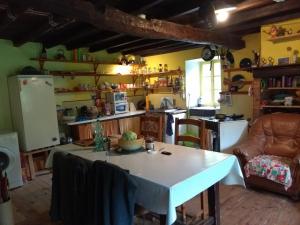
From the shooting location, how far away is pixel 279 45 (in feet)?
12.2

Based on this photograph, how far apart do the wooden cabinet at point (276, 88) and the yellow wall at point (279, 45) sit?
30 cm

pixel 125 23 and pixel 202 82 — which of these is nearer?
pixel 125 23

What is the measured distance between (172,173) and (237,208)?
144cm

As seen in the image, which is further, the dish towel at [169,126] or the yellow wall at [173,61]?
the yellow wall at [173,61]

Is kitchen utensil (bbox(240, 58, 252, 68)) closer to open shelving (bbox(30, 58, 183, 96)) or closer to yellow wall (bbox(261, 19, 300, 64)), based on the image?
yellow wall (bbox(261, 19, 300, 64))

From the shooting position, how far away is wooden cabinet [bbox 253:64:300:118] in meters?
3.50

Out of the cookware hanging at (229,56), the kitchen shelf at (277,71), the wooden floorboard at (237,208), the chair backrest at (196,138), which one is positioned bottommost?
the wooden floorboard at (237,208)

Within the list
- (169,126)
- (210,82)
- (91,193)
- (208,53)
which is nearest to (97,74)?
(169,126)

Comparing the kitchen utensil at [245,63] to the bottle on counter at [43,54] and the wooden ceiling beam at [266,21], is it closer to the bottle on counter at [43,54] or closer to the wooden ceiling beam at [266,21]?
the wooden ceiling beam at [266,21]

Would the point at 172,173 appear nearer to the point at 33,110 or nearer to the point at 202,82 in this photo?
the point at 33,110

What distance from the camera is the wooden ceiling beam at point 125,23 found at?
1.96m

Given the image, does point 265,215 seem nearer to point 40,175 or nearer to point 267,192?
point 267,192

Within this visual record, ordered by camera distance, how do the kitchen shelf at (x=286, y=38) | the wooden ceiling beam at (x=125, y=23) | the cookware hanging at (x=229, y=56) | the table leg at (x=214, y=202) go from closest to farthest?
the wooden ceiling beam at (x=125, y=23), the table leg at (x=214, y=202), the kitchen shelf at (x=286, y=38), the cookware hanging at (x=229, y=56)

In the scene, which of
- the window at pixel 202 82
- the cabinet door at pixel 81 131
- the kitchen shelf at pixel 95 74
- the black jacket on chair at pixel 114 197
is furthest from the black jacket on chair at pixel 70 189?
the window at pixel 202 82
